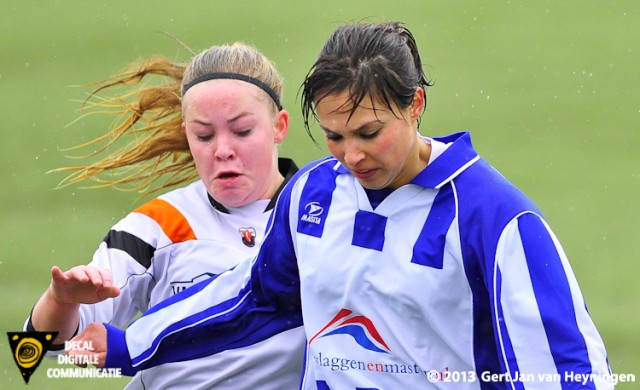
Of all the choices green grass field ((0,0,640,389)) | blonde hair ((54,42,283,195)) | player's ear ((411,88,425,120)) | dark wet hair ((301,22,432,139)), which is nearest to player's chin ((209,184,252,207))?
blonde hair ((54,42,283,195))

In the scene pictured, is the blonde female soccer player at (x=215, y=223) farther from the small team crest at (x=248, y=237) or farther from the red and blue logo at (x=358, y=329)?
the red and blue logo at (x=358, y=329)

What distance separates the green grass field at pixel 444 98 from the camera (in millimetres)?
5512

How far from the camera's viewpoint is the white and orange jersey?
3.12 meters

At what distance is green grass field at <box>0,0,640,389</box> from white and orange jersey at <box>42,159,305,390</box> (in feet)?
5.82

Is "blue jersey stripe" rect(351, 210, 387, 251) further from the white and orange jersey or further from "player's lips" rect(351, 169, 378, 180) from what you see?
the white and orange jersey

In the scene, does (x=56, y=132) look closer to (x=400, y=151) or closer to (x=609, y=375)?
(x=400, y=151)

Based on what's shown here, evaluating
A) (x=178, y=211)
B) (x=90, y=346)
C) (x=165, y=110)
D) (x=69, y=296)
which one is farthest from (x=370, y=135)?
(x=165, y=110)

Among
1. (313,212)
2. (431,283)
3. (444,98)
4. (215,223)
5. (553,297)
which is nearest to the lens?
(553,297)

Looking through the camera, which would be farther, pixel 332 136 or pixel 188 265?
pixel 188 265

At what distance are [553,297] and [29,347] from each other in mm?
1446

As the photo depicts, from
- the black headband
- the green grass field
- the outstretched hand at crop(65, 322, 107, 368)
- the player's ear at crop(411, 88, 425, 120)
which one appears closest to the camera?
the player's ear at crop(411, 88, 425, 120)

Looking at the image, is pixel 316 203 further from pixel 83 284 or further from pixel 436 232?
pixel 83 284

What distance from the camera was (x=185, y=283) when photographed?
3.26 metres

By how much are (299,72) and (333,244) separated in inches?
153
